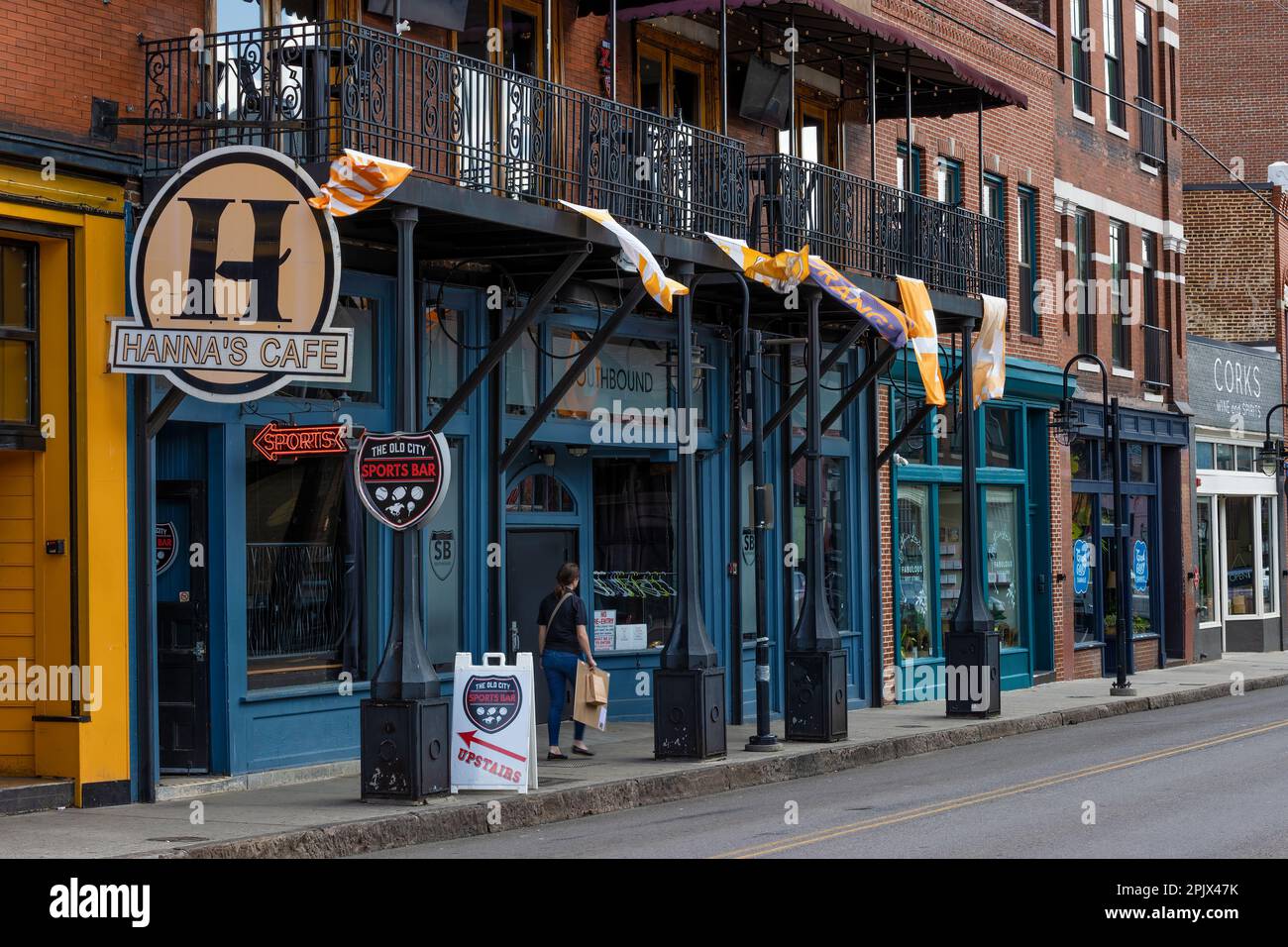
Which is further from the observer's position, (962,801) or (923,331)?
(923,331)

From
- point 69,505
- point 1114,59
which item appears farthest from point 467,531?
point 1114,59

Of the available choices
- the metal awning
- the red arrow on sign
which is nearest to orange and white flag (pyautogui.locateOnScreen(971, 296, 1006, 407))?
the metal awning

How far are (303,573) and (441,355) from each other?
2.51m

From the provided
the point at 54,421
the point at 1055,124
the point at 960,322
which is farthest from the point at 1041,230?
the point at 54,421

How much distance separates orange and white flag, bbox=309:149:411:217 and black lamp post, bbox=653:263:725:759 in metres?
3.92

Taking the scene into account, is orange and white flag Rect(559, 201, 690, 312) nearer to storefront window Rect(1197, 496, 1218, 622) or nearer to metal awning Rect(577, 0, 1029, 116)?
metal awning Rect(577, 0, 1029, 116)

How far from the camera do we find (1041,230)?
Result: 26.6m

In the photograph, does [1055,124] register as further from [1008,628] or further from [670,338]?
[670,338]

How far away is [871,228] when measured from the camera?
66.0 ft

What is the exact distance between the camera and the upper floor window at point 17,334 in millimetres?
12891

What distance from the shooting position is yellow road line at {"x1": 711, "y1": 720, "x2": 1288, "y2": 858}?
442 inches

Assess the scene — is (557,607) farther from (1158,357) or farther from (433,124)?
(1158,357)

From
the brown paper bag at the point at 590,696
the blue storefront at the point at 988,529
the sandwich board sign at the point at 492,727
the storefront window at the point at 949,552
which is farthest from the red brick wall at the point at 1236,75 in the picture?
the sandwich board sign at the point at 492,727
